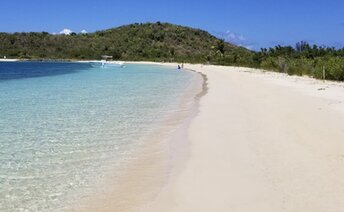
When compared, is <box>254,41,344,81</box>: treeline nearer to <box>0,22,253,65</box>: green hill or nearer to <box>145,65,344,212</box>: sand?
<box>145,65,344,212</box>: sand

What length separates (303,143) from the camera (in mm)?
9320

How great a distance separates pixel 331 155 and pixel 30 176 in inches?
203

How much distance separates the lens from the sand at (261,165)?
5.83 m

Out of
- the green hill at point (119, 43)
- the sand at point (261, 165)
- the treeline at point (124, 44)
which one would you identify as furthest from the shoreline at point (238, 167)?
the green hill at point (119, 43)

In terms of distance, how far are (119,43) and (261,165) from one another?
5434 inches

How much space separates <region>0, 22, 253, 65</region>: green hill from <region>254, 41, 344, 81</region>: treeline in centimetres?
5616

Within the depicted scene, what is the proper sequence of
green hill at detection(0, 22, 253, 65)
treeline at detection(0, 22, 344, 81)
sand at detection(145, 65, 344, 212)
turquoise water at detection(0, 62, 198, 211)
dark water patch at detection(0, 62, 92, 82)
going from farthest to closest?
1. green hill at detection(0, 22, 253, 65)
2. treeline at detection(0, 22, 344, 81)
3. dark water patch at detection(0, 62, 92, 82)
4. turquoise water at detection(0, 62, 198, 211)
5. sand at detection(145, 65, 344, 212)

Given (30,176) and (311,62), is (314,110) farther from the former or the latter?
(311,62)

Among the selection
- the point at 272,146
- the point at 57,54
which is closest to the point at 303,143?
the point at 272,146

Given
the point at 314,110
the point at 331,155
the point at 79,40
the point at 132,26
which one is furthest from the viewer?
the point at 132,26

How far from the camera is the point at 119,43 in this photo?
143 m

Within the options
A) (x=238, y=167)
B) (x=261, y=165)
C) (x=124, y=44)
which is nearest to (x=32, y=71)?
(x=238, y=167)

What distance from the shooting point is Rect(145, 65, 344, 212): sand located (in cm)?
583

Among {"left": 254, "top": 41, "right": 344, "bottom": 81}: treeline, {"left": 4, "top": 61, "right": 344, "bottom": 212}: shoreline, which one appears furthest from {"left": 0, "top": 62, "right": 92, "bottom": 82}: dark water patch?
{"left": 4, "top": 61, "right": 344, "bottom": 212}: shoreline
